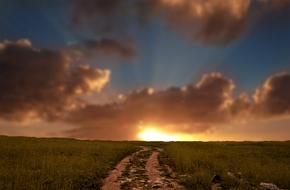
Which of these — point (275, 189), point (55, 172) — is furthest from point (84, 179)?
point (275, 189)

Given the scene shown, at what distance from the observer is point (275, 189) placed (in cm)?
1614

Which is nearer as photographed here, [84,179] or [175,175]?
[84,179]

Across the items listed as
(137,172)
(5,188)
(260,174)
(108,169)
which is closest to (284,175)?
(260,174)

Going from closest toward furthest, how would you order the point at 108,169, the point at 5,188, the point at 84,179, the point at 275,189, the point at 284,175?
1. the point at 5,188
2. the point at 275,189
3. the point at 84,179
4. the point at 284,175
5. the point at 108,169

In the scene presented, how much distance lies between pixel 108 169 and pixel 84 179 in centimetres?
502

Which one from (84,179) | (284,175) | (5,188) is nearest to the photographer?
(5,188)

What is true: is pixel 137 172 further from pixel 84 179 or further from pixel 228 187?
pixel 228 187

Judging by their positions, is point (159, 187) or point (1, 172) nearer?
point (159, 187)

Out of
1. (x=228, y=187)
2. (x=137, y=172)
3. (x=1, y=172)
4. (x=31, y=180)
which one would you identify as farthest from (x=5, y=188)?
(x=228, y=187)

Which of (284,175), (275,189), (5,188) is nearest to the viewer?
(5,188)

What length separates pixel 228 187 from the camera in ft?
53.3

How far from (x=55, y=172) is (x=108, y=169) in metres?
4.30

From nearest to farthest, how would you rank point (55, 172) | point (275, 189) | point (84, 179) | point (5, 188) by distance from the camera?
point (5, 188), point (275, 189), point (84, 179), point (55, 172)

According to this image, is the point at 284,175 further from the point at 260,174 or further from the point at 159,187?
the point at 159,187
